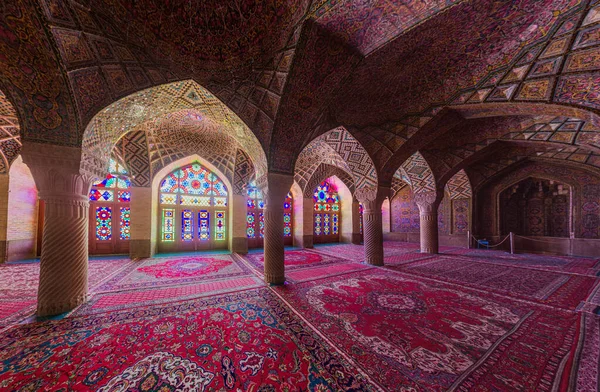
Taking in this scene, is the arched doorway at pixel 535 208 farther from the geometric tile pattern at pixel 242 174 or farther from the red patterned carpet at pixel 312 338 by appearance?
the geometric tile pattern at pixel 242 174

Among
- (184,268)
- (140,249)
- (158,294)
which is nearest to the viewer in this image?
(158,294)

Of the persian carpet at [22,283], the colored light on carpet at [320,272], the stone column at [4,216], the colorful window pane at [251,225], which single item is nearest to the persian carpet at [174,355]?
the persian carpet at [22,283]

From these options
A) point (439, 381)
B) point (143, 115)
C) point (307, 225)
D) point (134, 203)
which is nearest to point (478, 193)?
point (307, 225)

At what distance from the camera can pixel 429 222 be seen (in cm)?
931

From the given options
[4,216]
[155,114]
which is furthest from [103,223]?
[155,114]

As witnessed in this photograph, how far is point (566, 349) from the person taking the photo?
2463 millimetres

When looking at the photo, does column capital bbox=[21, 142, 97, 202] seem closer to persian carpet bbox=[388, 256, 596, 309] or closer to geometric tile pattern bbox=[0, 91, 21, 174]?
geometric tile pattern bbox=[0, 91, 21, 174]

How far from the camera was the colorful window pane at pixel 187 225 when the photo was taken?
9.52m

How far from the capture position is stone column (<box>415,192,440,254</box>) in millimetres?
9141

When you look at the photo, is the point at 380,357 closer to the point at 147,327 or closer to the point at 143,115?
the point at 147,327

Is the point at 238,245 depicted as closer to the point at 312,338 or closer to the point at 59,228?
the point at 59,228

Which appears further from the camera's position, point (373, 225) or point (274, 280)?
point (373, 225)

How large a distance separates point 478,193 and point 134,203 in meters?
16.4

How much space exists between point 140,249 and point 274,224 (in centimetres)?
614
